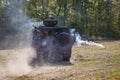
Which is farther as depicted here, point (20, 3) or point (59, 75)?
point (20, 3)

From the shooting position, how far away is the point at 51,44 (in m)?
16.5

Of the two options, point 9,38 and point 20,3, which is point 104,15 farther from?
point 9,38

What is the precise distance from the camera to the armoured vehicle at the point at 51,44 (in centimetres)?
1648

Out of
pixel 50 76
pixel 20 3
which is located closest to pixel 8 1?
pixel 20 3

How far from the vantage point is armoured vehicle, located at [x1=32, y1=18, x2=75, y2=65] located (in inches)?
649

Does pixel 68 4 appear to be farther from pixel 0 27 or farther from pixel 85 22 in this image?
pixel 0 27

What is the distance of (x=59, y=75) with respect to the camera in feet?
38.4

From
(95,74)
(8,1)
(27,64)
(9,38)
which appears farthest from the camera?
(8,1)

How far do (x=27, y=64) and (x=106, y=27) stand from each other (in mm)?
30535

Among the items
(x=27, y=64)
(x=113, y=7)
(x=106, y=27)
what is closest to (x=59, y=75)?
(x=27, y=64)

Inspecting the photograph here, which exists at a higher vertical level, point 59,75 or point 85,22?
point 59,75

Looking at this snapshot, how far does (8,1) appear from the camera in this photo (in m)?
39.2

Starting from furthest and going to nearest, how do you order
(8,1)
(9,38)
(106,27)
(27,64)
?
Answer: 1. (106,27)
2. (8,1)
3. (9,38)
4. (27,64)

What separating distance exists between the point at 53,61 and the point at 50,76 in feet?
15.6
